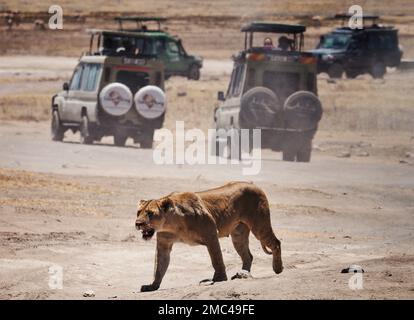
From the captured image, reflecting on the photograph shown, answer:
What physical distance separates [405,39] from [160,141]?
72.4 ft

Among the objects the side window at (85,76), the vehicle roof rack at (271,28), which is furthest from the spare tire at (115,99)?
the vehicle roof rack at (271,28)

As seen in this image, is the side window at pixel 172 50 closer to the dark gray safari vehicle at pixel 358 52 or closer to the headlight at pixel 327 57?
the dark gray safari vehicle at pixel 358 52

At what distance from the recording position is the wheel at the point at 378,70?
139ft

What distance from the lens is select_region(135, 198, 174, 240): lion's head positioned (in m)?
11.3

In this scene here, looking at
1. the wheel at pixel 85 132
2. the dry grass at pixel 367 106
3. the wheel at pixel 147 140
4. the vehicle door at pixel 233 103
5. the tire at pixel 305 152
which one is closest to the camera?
the vehicle door at pixel 233 103

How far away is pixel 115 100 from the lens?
27.2m

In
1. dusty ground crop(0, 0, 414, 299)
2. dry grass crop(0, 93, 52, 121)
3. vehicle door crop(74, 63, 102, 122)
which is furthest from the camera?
dry grass crop(0, 93, 52, 121)

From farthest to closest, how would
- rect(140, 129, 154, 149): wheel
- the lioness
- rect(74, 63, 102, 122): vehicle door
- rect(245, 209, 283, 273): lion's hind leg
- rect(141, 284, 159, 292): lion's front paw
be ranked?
rect(140, 129, 154, 149): wheel, rect(74, 63, 102, 122): vehicle door, rect(245, 209, 283, 273): lion's hind leg, rect(141, 284, 159, 292): lion's front paw, the lioness

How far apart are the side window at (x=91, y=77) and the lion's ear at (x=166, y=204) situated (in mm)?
16439

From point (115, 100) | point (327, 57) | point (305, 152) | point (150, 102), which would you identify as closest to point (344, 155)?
point (305, 152)

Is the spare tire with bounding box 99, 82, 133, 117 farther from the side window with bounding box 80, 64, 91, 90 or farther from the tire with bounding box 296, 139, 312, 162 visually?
the tire with bounding box 296, 139, 312, 162

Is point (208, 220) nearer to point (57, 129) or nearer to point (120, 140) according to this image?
point (120, 140)

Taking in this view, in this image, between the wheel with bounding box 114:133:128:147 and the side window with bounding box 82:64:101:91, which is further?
the wheel with bounding box 114:133:128:147

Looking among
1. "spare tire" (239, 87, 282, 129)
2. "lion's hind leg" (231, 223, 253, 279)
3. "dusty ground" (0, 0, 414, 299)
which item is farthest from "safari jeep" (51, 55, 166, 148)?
"lion's hind leg" (231, 223, 253, 279)
